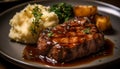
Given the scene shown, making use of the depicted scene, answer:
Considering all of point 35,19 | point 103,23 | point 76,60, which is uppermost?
point 35,19

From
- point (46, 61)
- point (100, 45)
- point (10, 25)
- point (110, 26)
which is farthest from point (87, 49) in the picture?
point (10, 25)

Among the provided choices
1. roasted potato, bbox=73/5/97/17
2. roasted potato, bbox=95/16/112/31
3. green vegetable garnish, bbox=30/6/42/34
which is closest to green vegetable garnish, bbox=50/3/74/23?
roasted potato, bbox=73/5/97/17

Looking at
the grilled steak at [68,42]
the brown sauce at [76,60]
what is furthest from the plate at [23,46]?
the grilled steak at [68,42]

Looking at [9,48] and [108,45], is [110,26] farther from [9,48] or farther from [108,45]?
[9,48]

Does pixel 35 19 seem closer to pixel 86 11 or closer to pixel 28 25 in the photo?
pixel 28 25

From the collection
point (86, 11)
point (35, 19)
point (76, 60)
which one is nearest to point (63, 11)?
point (86, 11)

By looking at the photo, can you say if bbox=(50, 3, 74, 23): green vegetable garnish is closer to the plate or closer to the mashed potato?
the mashed potato
